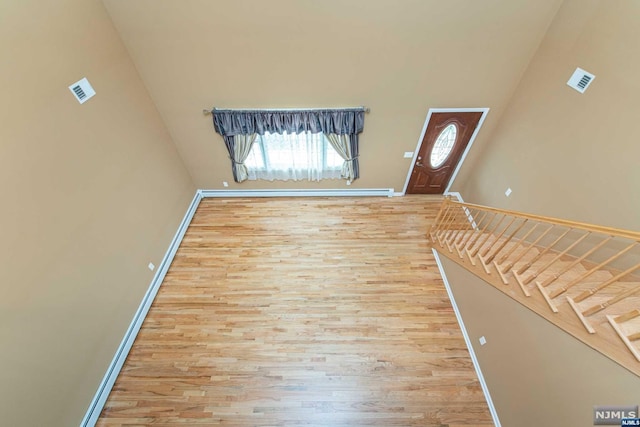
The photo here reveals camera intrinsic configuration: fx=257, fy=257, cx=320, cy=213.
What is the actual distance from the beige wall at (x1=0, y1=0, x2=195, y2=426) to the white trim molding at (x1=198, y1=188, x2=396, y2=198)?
1.74 metres

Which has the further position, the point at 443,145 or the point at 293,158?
the point at 293,158

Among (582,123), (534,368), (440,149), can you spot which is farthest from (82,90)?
(582,123)

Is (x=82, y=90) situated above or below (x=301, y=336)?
above

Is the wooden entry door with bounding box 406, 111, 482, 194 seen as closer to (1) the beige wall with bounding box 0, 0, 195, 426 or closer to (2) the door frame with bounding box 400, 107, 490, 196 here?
(2) the door frame with bounding box 400, 107, 490, 196

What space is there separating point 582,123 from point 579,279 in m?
2.12

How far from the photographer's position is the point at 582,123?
9.71 ft

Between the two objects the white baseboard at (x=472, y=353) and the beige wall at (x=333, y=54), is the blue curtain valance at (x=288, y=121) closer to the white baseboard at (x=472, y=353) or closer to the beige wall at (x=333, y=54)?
the beige wall at (x=333, y=54)

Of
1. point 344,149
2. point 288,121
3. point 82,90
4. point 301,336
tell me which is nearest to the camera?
point 82,90

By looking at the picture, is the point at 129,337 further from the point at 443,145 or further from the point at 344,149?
the point at 443,145

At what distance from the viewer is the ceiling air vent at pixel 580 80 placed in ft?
9.44

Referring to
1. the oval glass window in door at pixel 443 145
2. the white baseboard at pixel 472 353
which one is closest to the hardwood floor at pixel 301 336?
the white baseboard at pixel 472 353

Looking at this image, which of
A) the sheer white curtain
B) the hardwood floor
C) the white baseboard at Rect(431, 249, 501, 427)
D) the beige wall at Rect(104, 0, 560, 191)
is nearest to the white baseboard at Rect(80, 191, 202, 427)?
the hardwood floor

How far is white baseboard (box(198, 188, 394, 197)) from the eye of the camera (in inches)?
210

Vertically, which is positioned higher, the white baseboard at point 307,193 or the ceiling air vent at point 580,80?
the white baseboard at point 307,193
